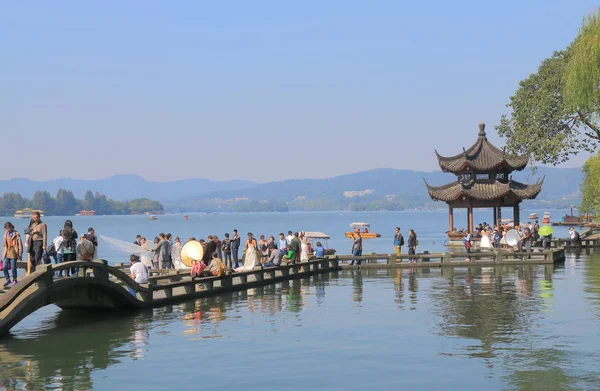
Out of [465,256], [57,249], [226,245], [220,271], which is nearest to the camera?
[57,249]

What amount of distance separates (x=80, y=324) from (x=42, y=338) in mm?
2366

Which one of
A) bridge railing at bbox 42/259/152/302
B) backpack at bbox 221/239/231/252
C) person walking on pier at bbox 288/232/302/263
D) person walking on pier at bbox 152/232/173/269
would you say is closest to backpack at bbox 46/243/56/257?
bridge railing at bbox 42/259/152/302

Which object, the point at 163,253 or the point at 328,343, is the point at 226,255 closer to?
the point at 163,253

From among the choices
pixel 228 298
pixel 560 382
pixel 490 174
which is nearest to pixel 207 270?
pixel 228 298

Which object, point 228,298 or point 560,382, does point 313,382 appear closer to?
point 560,382

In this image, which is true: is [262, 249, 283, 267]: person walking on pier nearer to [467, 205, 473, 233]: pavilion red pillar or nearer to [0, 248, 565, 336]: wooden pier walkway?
[0, 248, 565, 336]: wooden pier walkway

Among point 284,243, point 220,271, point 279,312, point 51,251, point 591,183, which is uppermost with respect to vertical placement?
point 591,183

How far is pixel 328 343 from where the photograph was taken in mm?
19547

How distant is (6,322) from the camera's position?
66.0ft

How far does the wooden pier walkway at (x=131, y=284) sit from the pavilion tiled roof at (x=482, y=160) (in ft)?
68.5

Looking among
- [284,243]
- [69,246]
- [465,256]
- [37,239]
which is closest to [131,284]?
[69,246]

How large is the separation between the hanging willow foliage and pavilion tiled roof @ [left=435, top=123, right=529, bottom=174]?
15.1 meters

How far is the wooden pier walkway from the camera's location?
2072 centimetres

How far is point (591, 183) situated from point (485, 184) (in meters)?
33.7
